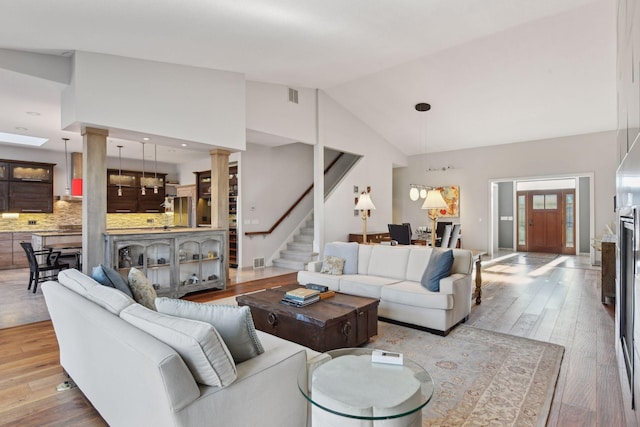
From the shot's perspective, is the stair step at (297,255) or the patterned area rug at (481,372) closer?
the patterned area rug at (481,372)

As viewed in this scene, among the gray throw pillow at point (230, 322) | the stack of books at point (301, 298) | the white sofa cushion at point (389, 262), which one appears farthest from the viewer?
the white sofa cushion at point (389, 262)

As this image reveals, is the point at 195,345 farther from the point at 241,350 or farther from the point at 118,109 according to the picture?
the point at 118,109

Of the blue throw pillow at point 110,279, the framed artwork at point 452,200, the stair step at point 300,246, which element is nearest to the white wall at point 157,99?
the blue throw pillow at point 110,279

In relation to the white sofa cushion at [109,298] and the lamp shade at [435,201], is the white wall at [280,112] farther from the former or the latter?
the white sofa cushion at [109,298]

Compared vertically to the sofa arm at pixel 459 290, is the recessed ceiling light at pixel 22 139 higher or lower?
higher

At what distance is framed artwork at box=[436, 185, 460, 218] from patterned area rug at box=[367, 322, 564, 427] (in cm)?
670

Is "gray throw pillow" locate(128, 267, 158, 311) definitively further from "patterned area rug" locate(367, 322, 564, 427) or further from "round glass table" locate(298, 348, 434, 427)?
"patterned area rug" locate(367, 322, 564, 427)

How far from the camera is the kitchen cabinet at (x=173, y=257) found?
4691 mm

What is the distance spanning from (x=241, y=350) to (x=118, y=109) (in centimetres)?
391

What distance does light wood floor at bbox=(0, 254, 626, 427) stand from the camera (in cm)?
227

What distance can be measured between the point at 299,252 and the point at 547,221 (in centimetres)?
830

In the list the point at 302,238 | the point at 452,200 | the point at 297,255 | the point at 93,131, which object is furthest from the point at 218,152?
the point at 452,200

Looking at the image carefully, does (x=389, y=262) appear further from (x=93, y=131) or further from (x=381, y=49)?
(x=93, y=131)

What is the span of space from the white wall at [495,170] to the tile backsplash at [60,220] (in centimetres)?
727
